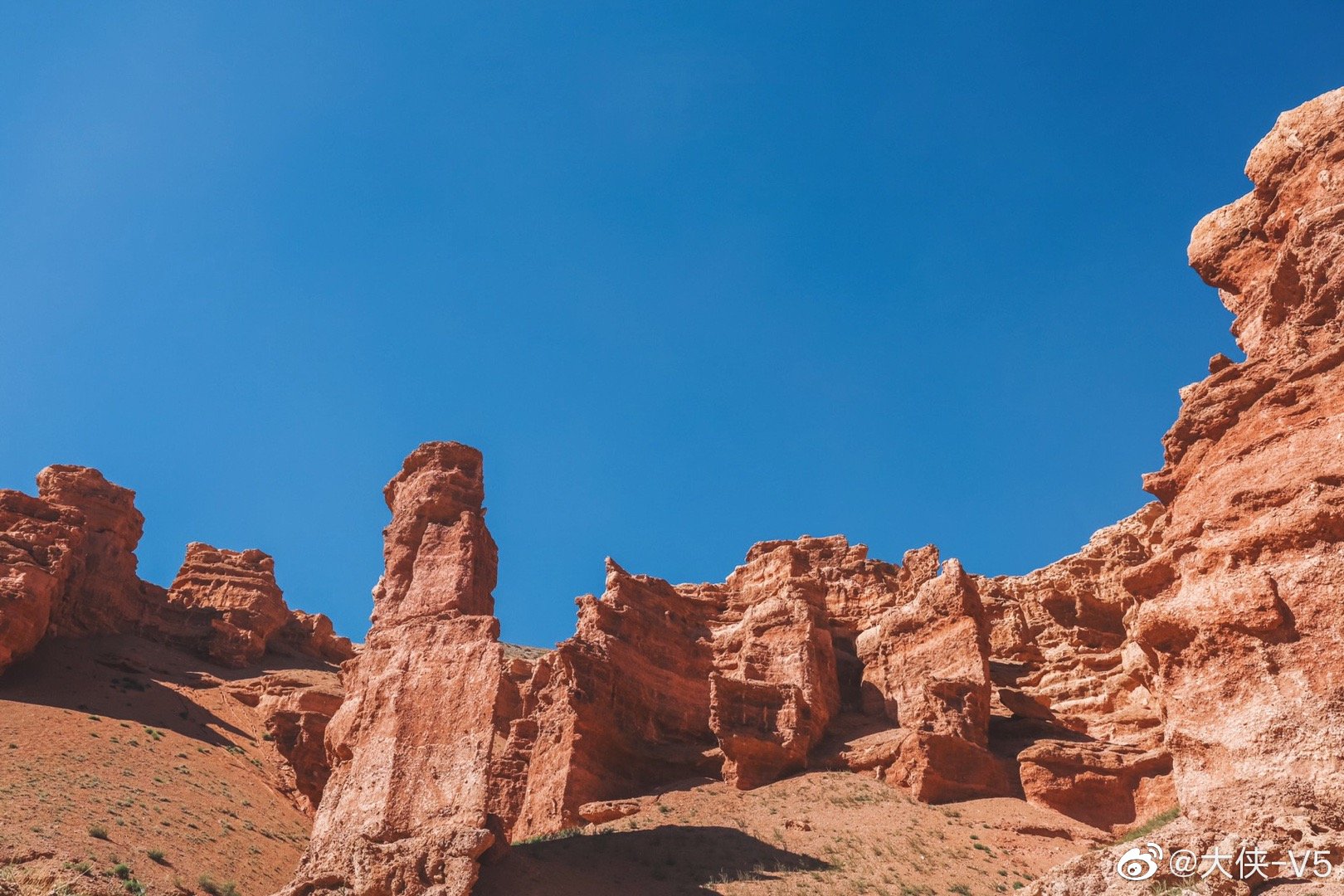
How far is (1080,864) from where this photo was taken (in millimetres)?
16469

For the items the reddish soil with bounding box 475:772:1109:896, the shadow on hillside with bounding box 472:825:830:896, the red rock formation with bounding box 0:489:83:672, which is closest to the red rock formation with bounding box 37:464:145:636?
the red rock formation with bounding box 0:489:83:672

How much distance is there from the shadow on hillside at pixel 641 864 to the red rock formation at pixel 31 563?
30812mm

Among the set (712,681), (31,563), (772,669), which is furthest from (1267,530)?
(31,563)

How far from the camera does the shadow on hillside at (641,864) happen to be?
2602cm

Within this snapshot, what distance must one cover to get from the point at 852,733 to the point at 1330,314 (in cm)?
2635

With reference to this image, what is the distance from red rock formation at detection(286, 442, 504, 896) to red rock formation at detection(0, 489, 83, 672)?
81.8 feet

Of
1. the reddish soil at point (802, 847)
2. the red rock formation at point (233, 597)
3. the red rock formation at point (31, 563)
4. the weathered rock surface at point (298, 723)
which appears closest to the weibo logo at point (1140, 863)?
the reddish soil at point (802, 847)

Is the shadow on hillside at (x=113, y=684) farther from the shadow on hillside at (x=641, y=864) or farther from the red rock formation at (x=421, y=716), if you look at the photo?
the shadow on hillside at (x=641, y=864)

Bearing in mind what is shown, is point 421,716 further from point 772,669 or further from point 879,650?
point 879,650

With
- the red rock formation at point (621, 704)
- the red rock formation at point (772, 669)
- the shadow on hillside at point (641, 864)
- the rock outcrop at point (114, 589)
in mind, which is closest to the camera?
the shadow on hillside at point (641, 864)

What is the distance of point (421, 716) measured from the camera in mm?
27859

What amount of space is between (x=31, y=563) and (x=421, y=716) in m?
34.3

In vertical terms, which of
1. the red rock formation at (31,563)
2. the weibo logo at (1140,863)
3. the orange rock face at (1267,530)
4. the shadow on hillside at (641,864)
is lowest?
the weibo logo at (1140,863)

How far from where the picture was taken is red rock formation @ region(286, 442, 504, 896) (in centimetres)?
2464
